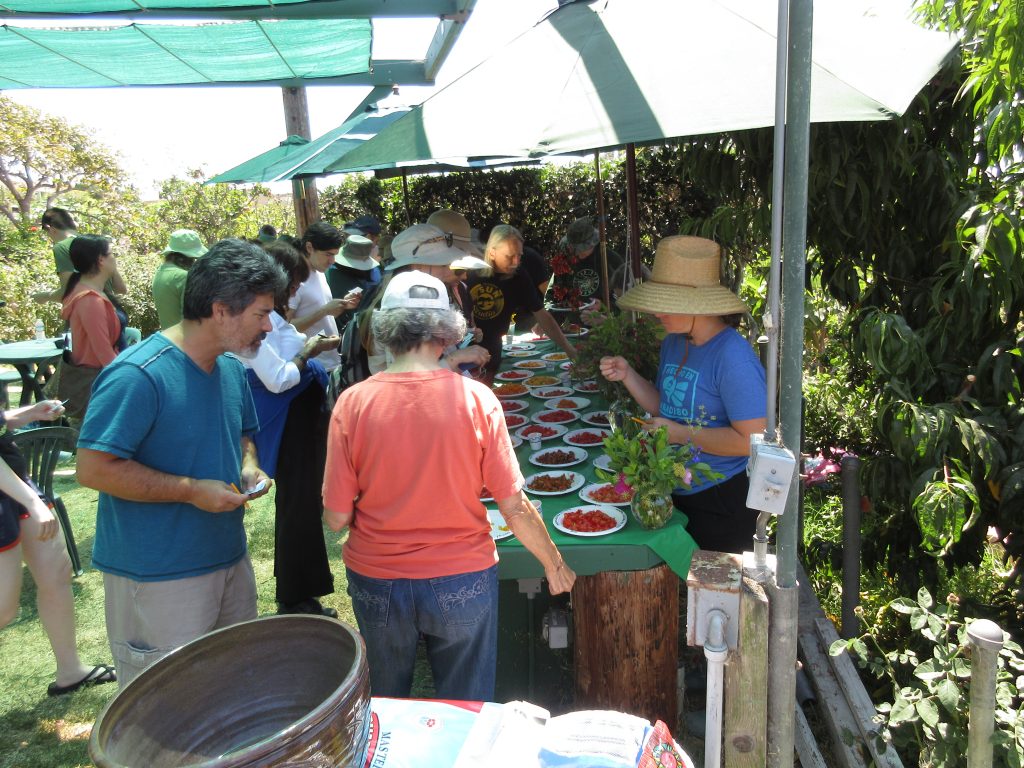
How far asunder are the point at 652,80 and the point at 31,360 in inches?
219

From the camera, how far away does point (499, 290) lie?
446 cm

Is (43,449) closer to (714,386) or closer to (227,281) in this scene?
(227,281)

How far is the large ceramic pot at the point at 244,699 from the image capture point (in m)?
1.00

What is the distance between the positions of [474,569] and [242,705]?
0.84 m

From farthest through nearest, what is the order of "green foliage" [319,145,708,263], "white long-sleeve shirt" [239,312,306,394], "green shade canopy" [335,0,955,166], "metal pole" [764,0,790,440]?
"green foliage" [319,145,708,263]
"white long-sleeve shirt" [239,312,306,394]
"green shade canopy" [335,0,955,166]
"metal pole" [764,0,790,440]

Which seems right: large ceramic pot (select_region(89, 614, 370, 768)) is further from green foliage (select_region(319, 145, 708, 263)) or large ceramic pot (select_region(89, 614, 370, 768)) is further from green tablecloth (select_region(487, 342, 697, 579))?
green foliage (select_region(319, 145, 708, 263))

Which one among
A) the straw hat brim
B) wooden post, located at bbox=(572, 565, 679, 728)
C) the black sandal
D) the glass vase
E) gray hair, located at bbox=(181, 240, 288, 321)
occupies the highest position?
gray hair, located at bbox=(181, 240, 288, 321)

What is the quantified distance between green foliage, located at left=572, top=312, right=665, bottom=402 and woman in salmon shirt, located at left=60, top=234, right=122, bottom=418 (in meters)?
2.92

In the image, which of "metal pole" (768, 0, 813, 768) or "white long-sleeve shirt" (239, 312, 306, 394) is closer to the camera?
"metal pole" (768, 0, 813, 768)

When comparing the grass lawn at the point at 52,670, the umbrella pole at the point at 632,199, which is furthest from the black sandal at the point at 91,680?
the umbrella pole at the point at 632,199

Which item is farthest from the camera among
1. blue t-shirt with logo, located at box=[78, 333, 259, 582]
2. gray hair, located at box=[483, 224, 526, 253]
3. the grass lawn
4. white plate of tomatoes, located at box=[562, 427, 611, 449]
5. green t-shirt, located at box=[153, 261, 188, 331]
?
gray hair, located at box=[483, 224, 526, 253]

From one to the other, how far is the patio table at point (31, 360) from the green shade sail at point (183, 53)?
7.23ft

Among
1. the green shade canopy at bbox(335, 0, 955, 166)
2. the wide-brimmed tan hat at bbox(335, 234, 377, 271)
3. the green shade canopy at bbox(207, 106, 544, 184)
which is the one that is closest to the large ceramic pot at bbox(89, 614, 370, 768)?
the green shade canopy at bbox(335, 0, 955, 166)

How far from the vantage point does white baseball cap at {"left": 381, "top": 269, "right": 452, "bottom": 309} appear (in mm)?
1997
